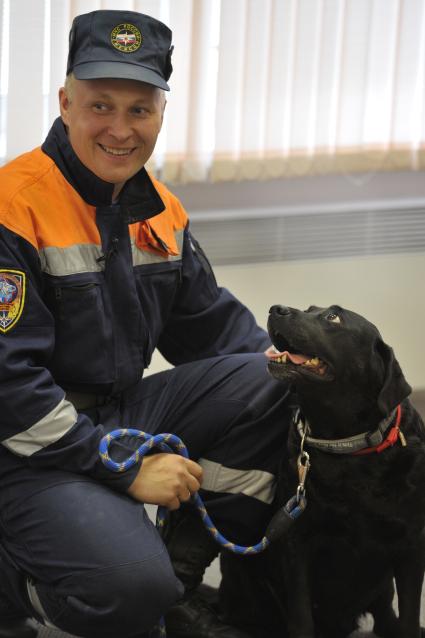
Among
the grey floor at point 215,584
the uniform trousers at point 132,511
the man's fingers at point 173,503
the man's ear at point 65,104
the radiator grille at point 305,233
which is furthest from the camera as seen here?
the radiator grille at point 305,233

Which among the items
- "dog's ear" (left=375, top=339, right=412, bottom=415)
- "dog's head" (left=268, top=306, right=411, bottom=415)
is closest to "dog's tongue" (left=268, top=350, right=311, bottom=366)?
"dog's head" (left=268, top=306, right=411, bottom=415)

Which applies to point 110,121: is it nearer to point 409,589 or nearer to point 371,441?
point 371,441

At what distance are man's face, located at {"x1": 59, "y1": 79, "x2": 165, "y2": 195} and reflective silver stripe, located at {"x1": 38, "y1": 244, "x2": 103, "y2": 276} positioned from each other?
14cm

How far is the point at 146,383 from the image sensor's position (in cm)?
209

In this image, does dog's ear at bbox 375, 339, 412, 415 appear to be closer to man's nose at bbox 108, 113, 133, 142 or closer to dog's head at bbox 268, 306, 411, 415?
dog's head at bbox 268, 306, 411, 415

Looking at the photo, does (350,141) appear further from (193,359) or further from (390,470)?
(390,470)

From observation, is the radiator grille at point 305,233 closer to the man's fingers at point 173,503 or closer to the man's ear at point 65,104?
the man's ear at point 65,104

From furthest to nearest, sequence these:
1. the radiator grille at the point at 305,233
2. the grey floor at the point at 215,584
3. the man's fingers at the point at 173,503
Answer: the radiator grille at the point at 305,233, the grey floor at the point at 215,584, the man's fingers at the point at 173,503

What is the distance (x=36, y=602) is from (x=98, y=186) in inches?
31.0

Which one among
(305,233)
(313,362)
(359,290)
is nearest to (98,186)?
(313,362)

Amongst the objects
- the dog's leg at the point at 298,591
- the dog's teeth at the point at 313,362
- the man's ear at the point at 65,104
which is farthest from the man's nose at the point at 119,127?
the dog's leg at the point at 298,591

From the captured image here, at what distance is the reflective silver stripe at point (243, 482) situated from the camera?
2.02 meters

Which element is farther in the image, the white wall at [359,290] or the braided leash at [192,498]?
the white wall at [359,290]

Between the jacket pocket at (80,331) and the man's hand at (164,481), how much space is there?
201mm
